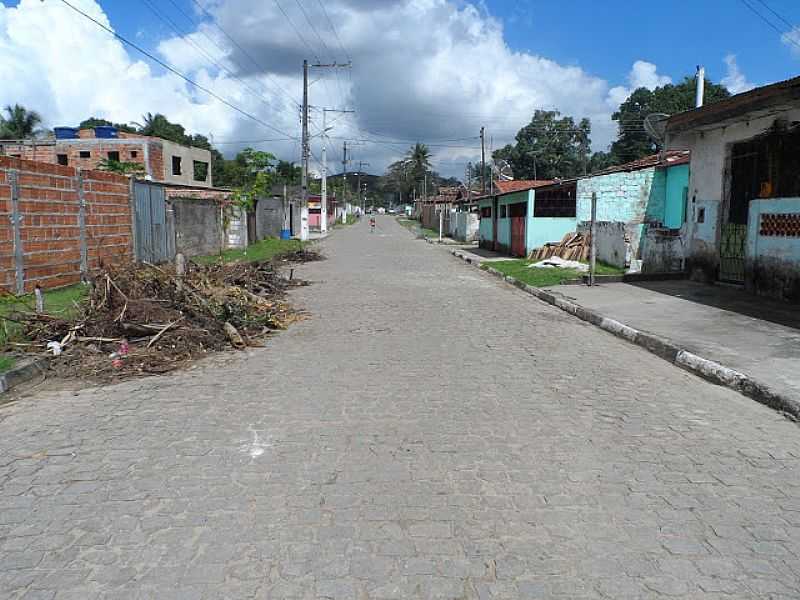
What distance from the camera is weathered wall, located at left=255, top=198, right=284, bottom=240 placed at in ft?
113

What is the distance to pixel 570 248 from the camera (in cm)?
2252

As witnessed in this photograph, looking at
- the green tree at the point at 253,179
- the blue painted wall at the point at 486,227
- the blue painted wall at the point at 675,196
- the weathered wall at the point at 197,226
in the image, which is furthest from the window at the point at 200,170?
the blue painted wall at the point at 675,196

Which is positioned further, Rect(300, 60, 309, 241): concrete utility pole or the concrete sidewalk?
Rect(300, 60, 309, 241): concrete utility pole

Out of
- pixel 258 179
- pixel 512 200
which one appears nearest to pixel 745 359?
pixel 512 200

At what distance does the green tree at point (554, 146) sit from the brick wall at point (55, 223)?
218 ft

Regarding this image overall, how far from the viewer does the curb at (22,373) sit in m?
6.69

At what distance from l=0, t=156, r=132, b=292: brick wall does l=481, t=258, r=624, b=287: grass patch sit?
10.3 meters

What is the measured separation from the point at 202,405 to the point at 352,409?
142 centimetres

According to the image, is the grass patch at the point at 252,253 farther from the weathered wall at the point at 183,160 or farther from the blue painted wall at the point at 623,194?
the weathered wall at the point at 183,160

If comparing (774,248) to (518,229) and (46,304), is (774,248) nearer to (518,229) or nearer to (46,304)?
(46,304)

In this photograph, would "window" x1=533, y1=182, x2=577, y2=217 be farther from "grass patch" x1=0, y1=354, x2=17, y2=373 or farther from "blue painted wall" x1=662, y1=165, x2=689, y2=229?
"grass patch" x1=0, y1=354, x2=17, y2=373

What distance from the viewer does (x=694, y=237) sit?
1571cm

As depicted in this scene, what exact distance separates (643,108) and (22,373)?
69984 mm

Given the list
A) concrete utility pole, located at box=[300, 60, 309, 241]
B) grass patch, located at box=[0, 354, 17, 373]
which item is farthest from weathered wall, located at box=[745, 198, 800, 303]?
concrete utility pole, located at box=[300, 60, 309, 241]
